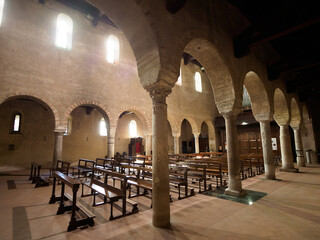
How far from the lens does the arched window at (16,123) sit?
10.3 m

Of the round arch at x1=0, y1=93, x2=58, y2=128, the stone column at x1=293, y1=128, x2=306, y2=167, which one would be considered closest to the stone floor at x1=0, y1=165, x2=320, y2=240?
the round arch at x1=0, y1=93, x2=58, y2=128

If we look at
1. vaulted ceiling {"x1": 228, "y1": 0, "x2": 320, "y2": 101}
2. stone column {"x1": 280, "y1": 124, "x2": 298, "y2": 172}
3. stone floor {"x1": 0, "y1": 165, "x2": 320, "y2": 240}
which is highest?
vaulted ceiling {"x1": 228, "y1": 0, "x2": 320, "y2": 101}

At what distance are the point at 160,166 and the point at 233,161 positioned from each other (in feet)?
8.54

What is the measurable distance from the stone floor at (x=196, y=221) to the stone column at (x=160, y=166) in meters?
0.20

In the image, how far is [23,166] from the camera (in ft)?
33.2

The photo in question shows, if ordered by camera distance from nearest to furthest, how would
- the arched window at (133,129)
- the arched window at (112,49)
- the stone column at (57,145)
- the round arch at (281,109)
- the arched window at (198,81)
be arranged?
the stone column at (57,145) → the round arch at (281,109) → the arched window at (112,49) → the arched window at (133,129) → the arched window at (198,81)

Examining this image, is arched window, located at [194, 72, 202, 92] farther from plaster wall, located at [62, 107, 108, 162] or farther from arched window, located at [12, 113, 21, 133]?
arched window, located at [12, 113, 21, 133]

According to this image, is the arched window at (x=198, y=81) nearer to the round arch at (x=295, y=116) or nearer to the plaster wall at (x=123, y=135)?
the plaster wall at (x=123, y=135)

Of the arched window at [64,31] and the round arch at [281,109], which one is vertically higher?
the arched window at [64,31]

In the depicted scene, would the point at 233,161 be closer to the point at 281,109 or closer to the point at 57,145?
the point at 281,109

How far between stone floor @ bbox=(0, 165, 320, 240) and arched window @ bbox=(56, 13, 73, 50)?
7564mm

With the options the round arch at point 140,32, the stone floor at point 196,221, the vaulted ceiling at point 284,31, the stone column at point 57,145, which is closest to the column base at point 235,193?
the stone floor at point 196,221

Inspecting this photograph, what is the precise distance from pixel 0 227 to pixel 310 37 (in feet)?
35.3

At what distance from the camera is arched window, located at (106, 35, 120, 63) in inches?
420
